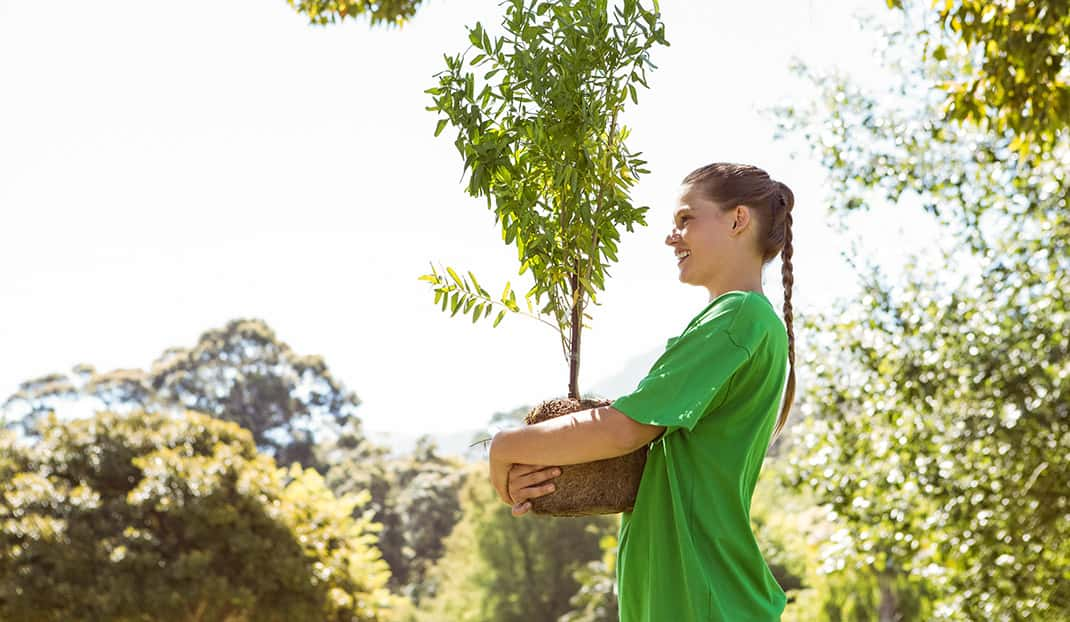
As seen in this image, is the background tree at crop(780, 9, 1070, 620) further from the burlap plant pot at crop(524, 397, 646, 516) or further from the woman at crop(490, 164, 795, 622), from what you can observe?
the burlap plant pot at crop(524, 397, 646, 516)

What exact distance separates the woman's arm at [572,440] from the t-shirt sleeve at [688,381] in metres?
0.02

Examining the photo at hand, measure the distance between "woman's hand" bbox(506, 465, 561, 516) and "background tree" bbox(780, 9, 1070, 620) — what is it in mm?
4037

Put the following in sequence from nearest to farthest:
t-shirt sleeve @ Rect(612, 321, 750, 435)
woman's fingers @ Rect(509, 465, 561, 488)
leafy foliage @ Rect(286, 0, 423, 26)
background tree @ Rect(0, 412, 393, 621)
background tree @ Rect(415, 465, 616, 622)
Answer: t-shirt sleeve @ Rect(612, 321, 750, 435), woman's fingers @ Rect(509, 465, 561, 488), leafy foliage @ Rect(286, 0, 423, 26), background tree @ Rect(0, 412, 393, 621), background tree @ Rect(415, 465, 616, 622)

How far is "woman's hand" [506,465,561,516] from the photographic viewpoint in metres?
1.67

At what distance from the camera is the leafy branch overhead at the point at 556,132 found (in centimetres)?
195

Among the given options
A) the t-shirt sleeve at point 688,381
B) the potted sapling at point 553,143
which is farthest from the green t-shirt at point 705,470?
the potted sapling at point 553,143

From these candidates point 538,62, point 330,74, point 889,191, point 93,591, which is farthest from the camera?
point 330,74

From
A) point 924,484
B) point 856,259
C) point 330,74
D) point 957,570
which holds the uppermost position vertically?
point 330,74

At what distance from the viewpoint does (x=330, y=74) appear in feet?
113

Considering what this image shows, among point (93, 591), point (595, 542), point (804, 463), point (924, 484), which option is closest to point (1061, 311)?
point (924, 484)

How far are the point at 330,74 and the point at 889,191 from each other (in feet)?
98.4

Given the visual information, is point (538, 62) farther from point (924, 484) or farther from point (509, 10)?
point (924, 484)

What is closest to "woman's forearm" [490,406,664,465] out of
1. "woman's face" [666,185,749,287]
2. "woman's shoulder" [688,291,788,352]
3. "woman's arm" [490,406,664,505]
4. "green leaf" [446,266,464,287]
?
"woman's arm" [490,406,664,505]

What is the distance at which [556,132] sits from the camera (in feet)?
6.40
